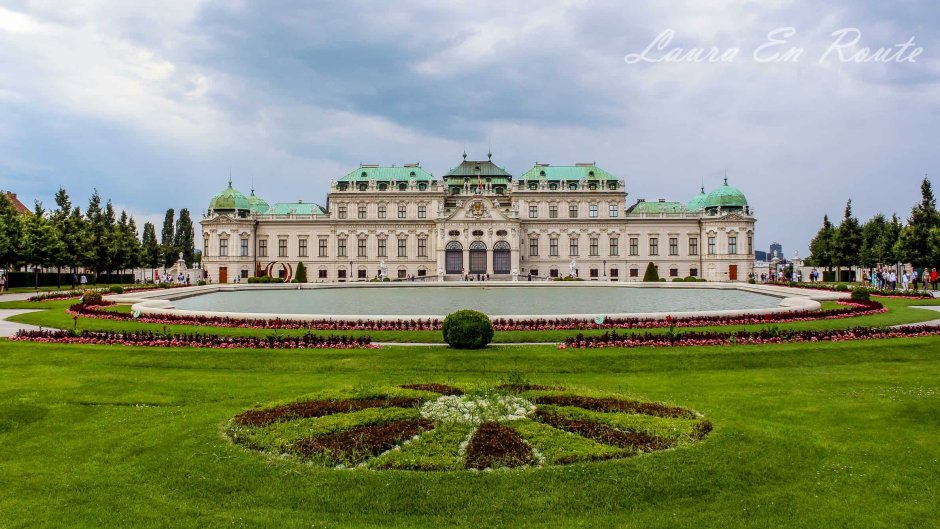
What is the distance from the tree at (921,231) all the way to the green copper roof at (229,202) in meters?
77.5

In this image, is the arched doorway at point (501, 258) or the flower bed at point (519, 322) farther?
the arched doorway at point (501, 258)

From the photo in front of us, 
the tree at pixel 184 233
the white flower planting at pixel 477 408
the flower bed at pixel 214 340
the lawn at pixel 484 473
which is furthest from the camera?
the tree at pixel 184 233

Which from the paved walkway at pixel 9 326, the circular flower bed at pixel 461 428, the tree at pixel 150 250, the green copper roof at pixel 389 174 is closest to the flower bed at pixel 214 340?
the paved walkway at pixel 9 326

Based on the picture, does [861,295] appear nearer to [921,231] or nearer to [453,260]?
[921,231]

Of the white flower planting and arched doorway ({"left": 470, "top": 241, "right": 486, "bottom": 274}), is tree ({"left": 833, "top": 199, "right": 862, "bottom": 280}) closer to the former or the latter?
arched doorway ({"left": 470, "top": 241, "right": 486, "bottom": 274})

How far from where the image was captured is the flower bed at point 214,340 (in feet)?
64.3

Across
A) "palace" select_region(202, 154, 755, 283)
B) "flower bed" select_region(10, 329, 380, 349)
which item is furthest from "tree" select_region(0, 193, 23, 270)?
"flower bed" select_region(10, 329, 380, 349)

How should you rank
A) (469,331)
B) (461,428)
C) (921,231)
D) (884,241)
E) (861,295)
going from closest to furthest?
(461,428), (469,331), (861,295), (921,231), (884,241)

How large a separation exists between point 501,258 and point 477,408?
73.9 m

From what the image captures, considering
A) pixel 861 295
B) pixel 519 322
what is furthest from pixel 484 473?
pixel 861 295

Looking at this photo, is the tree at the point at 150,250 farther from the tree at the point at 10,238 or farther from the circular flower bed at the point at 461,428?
the circular flower bed at the point at 461,428

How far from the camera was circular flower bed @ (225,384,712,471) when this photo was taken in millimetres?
8664

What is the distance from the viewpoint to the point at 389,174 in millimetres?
88750

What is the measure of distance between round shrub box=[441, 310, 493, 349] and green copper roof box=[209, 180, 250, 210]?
76.6 meters
